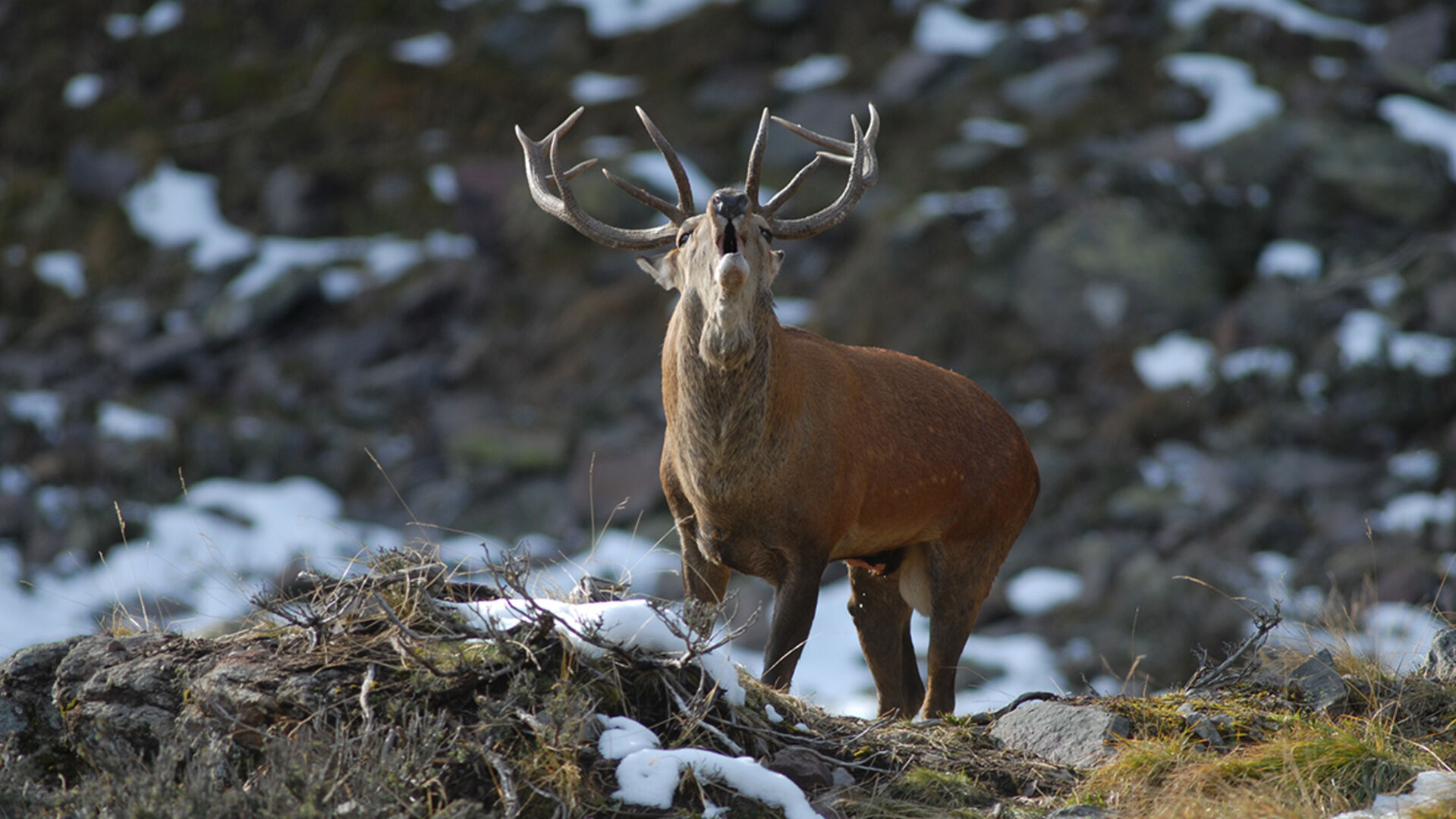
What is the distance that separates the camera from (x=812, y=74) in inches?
1029

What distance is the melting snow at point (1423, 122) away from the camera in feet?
70.8

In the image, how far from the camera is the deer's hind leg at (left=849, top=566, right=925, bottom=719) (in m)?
7.68

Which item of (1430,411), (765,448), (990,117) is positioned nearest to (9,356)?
(990,117)

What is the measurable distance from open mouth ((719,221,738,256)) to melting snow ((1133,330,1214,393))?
46.8 ft

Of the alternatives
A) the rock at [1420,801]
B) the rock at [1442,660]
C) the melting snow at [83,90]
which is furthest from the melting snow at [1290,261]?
the melting snow at [83,90]

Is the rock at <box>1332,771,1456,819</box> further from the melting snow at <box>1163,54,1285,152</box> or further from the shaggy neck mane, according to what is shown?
the melting snow at <box>1163,54,1285,152</box>

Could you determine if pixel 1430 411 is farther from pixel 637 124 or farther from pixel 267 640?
pixel 267 640

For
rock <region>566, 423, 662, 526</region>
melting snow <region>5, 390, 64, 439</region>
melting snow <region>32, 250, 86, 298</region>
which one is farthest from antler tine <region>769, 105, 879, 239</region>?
melting snow <region>32, 250, 86, 298</region>

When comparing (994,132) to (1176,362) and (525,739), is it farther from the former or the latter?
(525,739)

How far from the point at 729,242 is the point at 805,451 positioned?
1.05 m

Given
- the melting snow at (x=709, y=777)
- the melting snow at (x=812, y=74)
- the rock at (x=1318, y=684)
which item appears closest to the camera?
the melting snow at (x=709, y=777)

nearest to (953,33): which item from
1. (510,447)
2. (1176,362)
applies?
(1176,362)

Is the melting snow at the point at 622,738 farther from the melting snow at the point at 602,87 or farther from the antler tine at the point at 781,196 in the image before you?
the melting snow at the point at 602,87

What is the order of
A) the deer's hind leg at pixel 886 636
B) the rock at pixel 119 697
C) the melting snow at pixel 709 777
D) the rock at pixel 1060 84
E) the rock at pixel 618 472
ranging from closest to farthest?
1. the melting snow at pixel 709 777
2. the rock at pixel 119 697
3. the deer's hind leg at pixel 886 636
4. the rock at pixel 618 472
5. the rock at pixel 1060 84
